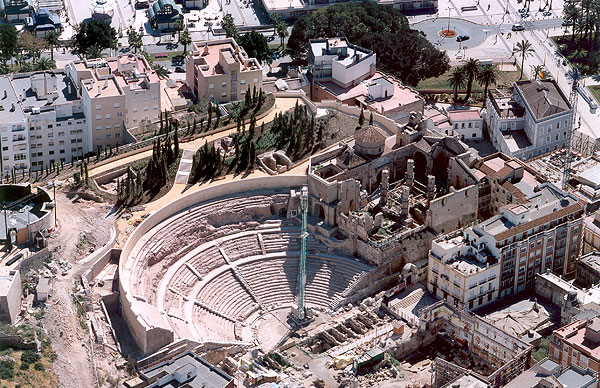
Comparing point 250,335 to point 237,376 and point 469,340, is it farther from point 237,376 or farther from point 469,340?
point 469,340

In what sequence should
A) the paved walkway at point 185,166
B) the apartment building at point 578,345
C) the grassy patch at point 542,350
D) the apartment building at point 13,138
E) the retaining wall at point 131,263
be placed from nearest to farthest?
the apartment building at point 578,345 → the retaining wall at point 131,263 → the grassy patch at point 542,350 → the paved walkway at point 185,166 → the apartment building at point 13,138

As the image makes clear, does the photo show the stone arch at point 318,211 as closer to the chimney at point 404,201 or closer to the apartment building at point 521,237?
the chimney at point 404,201

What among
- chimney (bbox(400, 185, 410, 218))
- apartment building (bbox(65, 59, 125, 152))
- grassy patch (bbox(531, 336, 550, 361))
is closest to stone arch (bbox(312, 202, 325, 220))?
chimney (bbox(400, 185, 410, 218))

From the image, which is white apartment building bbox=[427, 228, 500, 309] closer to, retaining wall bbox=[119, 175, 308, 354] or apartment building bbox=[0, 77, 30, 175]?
retaining wall bbox=[119, 175, 308, 354]

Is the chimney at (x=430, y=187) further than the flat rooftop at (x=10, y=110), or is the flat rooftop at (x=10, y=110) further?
the flat rooftop at (x=10, y=110)

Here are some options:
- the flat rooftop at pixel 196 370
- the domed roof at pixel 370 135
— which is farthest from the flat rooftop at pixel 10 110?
the flat rooftop at pixel 196 370

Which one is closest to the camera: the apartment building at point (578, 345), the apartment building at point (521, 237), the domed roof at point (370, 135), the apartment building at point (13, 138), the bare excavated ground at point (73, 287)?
the bare excavated ground at point (73, 287)
